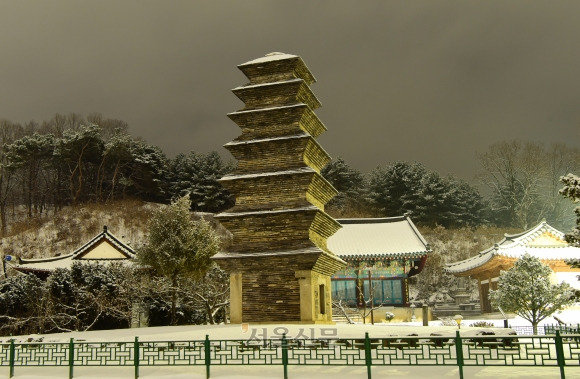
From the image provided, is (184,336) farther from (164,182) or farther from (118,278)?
(164,182)

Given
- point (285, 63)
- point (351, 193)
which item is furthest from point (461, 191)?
point (285, 63)

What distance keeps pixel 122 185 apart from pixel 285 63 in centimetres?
3918

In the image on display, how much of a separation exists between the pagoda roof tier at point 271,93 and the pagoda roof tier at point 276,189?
9.64ft

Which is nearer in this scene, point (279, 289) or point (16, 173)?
point (279, 289)

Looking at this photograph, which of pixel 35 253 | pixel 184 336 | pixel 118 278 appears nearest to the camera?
pixel 184 336

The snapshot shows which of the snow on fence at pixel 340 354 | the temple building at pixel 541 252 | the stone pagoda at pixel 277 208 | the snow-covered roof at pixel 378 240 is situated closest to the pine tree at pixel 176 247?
the stone pagoda at pixel 277 208

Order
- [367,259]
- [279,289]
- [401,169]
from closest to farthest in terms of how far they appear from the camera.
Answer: [279,289], [367,259], [401,169]

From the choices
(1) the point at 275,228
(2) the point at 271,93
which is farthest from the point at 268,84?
(1) the point at 275,228

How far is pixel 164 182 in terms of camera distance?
184 feet

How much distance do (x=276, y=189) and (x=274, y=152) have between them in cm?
141

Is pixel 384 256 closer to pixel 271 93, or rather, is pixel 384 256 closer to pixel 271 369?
pixel 271 93

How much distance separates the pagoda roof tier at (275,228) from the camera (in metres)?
18.1

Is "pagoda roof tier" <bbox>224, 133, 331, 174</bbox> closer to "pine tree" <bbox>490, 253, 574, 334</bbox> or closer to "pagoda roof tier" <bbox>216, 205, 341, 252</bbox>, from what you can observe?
"pagoda roof tier" <bbox>216, 205, 341, 252</bbox>

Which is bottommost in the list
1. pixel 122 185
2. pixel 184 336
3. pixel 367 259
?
pixel 184 336
